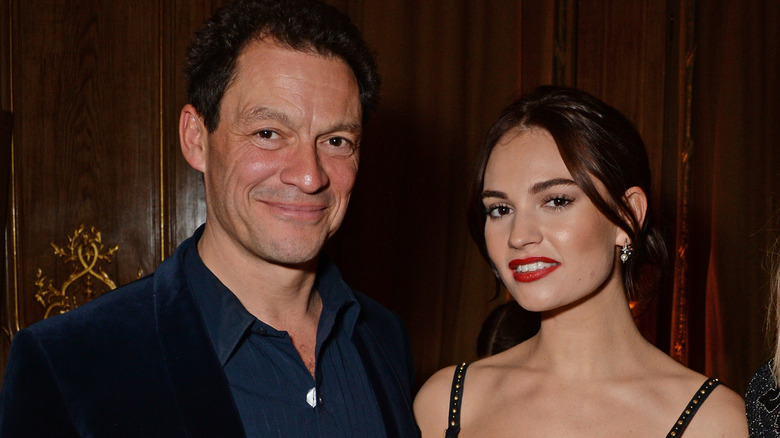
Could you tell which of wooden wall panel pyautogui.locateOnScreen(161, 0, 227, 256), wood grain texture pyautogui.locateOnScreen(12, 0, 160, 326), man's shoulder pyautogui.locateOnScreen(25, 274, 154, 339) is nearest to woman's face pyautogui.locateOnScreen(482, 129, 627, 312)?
man's shoulder pyautogui.locateOnScreen(25, 274, 154, 339)

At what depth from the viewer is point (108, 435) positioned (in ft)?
4.95

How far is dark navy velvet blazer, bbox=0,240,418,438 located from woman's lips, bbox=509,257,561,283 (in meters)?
0.73

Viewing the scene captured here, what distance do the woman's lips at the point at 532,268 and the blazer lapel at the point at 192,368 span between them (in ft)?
2.38

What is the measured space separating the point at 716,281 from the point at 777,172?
0.61 m

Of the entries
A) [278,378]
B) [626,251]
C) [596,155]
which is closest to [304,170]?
[278,378]

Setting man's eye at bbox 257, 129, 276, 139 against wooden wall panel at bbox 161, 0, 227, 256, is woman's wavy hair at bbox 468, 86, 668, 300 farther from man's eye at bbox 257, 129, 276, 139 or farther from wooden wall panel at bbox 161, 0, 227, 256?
wooden wall panel at bbox 161, 0, 227, 256

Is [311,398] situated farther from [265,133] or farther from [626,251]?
[626,251]

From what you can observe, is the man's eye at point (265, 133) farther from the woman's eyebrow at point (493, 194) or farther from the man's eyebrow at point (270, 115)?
the woman's eyebrow at point (493, 194)

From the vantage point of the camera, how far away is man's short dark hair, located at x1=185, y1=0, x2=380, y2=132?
185cm

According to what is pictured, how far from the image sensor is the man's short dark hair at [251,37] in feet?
6.07

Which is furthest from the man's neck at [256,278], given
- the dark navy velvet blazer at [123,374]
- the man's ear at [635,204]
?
the man's ear at [635,204]

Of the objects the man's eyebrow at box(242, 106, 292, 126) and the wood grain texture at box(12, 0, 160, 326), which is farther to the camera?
the wood grain texture at box(12, 0, 160, 326)

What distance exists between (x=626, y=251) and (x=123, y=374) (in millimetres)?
1200

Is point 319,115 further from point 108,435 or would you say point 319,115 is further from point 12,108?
point 12,108
